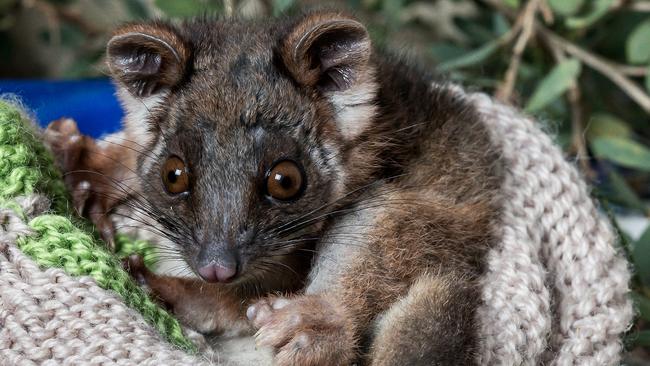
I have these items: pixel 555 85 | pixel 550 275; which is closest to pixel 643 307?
pixel 550 275

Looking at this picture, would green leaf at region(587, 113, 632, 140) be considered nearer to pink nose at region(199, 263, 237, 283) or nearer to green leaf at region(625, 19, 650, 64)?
green leaf at region(625, 19, 650, 64)

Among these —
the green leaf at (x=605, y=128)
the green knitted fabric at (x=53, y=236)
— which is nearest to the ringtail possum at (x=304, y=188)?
the green knitted fabric at (x=53, y=236)

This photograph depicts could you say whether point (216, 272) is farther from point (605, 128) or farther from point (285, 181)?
point (605, 128)

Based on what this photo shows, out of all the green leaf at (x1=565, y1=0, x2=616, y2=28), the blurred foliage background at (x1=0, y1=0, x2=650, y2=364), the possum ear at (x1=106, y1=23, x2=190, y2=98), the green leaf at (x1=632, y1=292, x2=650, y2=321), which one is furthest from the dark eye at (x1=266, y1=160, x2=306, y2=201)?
the green leaf at (x1=565, y1=0, x2=616, y2=28)

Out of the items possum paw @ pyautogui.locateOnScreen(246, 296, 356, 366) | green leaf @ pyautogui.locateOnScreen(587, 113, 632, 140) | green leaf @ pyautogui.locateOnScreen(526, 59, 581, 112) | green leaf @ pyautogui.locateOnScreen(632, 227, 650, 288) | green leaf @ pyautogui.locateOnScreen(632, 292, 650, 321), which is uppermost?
possum paw @ pyautogui.locateOnScreen(246, 296, 356, 366)

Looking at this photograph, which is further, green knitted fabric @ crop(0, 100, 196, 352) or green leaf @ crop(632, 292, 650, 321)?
green leaf @ crop(632, 292, 650, 321)
